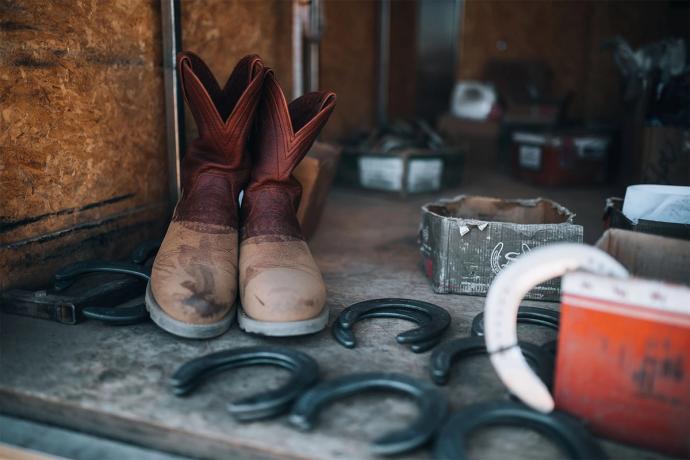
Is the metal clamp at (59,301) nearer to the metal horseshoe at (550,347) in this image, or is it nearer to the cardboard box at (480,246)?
the cardboard box at (480,246)

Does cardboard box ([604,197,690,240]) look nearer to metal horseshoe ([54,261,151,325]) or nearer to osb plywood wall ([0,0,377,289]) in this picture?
metal horseshoe ([54,261,151,325])

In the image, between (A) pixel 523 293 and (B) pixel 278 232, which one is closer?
(A) pixel 523 293

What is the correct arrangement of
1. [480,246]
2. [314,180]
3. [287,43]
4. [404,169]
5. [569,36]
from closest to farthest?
[480,246] → [314,180] → [287,43] → [404,169] → [569,36]

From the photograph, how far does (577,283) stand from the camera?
3.07 ft

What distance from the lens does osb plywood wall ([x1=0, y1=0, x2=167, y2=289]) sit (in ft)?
4.70

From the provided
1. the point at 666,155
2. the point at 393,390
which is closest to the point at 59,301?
the point at 393,390

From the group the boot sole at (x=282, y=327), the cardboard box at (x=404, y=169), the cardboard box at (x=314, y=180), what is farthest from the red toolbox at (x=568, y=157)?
the boot sole at (x=282, y=327)

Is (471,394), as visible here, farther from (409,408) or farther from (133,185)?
(133,185)

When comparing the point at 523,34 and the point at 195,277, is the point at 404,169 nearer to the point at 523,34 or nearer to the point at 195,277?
the point at 195,277

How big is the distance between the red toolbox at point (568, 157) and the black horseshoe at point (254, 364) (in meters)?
2.72

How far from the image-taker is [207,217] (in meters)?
1.43

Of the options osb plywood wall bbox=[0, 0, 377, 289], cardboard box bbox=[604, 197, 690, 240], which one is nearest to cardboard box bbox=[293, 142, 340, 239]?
osb plywood wall bbox=[0, 0, 377, 289]

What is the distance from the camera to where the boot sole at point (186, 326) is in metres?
1.22

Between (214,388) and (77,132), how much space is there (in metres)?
0.87
